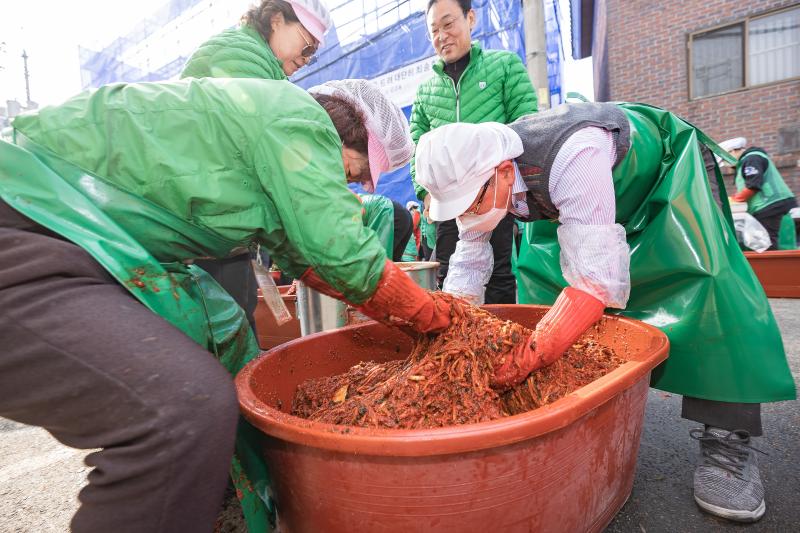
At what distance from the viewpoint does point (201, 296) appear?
4.48 feet

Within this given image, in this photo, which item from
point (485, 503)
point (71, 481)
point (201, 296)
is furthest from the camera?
point (71, 481)

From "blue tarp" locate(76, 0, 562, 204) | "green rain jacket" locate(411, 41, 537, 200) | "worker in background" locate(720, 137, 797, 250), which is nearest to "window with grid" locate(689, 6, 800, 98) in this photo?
"blue tarp" locate(76, 0, 562, 204)

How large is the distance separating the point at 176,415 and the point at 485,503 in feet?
2.24

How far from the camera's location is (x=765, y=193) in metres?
5.25

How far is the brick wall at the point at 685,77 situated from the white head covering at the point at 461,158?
8699mm

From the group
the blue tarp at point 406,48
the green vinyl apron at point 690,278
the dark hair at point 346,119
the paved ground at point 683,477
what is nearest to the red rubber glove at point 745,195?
the blue tarp at point 406,48

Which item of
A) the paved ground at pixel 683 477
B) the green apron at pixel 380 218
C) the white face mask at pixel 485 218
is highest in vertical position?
the white face mask at pixel 485 218

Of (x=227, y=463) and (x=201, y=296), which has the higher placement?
(x=201, y=296)

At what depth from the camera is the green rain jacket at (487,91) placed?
8.96ft

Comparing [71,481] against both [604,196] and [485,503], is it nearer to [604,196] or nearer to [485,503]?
[485,503]

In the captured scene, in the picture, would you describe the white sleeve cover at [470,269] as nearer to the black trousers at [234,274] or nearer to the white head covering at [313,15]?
the black trousers at [234,274]

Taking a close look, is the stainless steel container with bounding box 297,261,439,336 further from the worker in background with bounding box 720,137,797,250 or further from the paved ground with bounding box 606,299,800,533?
the worker in background with bounding box 720,137,797,250

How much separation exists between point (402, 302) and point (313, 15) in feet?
4.99

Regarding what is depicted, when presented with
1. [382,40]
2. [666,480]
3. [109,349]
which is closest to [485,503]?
[109,349]
